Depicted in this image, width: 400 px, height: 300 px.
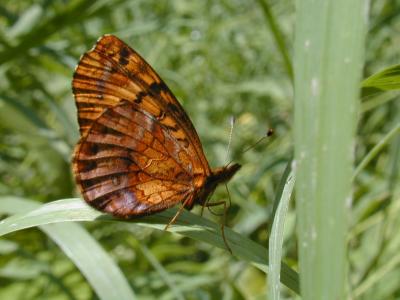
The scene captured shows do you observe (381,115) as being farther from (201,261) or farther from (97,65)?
(97,65)

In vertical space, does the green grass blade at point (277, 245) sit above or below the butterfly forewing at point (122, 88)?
below

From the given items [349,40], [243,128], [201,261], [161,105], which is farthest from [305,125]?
[243,128]

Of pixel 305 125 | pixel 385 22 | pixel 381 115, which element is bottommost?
pixel 381 115

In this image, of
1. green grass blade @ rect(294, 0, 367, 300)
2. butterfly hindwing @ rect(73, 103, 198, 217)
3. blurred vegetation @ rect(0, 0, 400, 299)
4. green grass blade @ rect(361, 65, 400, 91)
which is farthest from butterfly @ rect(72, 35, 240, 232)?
green grass blade @ rect(294, 0, 367, 300)

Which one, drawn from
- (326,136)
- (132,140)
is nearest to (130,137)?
(132,140)

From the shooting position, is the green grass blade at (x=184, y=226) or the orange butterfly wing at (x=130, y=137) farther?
the orange butterfly wing at (x=130, y=137)

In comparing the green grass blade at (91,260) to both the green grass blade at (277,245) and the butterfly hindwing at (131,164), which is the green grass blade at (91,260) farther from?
the green grass blade at (277,245)

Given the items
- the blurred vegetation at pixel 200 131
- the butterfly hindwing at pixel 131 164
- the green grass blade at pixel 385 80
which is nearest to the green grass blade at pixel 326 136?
the green grass blade at pixel 385 80
